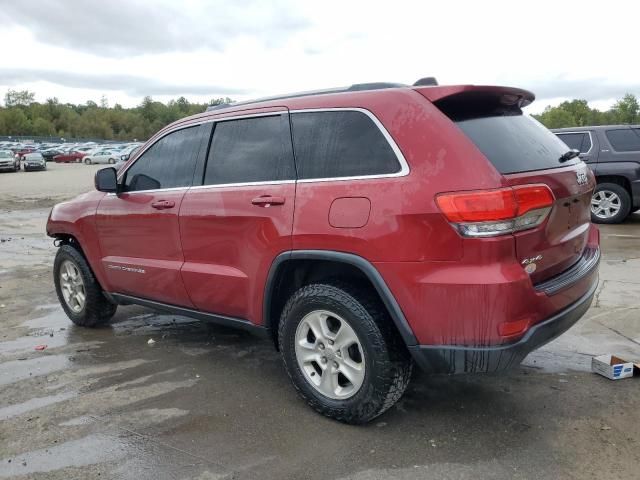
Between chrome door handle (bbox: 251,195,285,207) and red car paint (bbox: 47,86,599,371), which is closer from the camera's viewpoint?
red car paint (bbox: 47,86,599,371)

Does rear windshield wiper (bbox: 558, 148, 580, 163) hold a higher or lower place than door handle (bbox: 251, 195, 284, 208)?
higher

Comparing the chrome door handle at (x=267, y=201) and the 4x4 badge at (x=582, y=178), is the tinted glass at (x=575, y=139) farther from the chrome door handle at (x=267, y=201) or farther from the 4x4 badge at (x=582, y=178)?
the chrome door handle at (x=267, y=201)

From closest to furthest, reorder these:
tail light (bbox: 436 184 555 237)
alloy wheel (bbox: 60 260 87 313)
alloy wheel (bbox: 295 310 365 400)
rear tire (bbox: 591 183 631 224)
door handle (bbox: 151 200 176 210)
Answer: tail light (bbox: 436 184 555 237) < alloy wheel (bbox: 295 310 365 400) < door handle (bbox: 151 200 176 210) < alloy wheel (bbox: 60 260 87 313) < rear tire (bbox: 591 183 631 224)

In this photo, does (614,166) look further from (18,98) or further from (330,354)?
(18,98)

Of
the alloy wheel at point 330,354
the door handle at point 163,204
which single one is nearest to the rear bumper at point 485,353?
the alloy wheel at point 330,354

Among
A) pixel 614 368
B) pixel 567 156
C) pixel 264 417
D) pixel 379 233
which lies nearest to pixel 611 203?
pixel 614 368

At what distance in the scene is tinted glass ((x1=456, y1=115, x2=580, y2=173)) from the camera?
296cm

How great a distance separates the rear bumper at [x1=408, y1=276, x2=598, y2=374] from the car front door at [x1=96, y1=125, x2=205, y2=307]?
6.43ft

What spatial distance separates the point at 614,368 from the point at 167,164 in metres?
3.42

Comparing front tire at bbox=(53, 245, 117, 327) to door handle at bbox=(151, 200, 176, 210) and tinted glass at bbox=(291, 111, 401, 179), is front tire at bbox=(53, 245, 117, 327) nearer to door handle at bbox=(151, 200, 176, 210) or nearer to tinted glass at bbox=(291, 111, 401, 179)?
door handle at bbox=(151, 200, 176, 210)

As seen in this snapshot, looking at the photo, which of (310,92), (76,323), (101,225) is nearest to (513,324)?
(310,92)

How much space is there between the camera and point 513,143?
3133 millimetres

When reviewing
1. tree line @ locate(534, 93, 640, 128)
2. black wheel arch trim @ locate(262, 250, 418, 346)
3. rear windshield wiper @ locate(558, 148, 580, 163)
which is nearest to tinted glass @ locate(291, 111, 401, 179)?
black wheel arch trim @ locate(262, 250, 418, 346)

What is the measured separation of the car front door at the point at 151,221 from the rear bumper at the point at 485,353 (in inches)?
77.1
